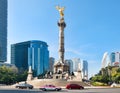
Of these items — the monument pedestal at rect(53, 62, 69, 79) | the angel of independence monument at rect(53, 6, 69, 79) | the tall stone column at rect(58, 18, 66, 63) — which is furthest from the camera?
the tall stone column at rect(58, 18, 66, 63)

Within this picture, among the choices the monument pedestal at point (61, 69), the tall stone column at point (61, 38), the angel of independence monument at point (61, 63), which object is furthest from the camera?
the tall stone column at point (61, 38)

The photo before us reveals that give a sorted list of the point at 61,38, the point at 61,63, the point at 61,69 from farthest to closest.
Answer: the point at 61,38 → the point at 61,69 → the point at 61,63

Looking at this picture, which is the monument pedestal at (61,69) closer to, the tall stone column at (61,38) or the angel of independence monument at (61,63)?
the angel of independence monument at (61,63)

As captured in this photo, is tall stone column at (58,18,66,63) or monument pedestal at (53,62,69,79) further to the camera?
tall stone column at (58,18,66,63)

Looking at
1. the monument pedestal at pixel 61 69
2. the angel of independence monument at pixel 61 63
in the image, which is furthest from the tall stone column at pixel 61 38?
the monument pedestal at pixel 61 69

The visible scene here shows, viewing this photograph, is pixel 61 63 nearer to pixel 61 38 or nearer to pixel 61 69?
pixel 61 69

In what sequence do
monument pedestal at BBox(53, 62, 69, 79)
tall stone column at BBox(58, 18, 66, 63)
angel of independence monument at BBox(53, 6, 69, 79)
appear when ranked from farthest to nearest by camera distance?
tall stone column at BBox(58, 18, 66, 63), angel of independence monument at BBox(53, 6, 69, 79), monument pedestal at BBox(53, 62, 69, 79)

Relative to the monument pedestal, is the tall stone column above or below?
above

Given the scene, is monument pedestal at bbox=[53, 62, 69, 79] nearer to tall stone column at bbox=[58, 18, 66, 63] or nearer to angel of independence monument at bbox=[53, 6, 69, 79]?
angel of independence monument at bbox=[53, 6, 69, 79]

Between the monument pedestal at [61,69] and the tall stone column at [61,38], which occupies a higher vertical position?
the tall stone column at [61,38]

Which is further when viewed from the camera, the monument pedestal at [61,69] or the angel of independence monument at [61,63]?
the angel of independence monument at [61,63]

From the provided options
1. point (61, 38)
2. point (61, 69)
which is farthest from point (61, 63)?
point (61, 38)

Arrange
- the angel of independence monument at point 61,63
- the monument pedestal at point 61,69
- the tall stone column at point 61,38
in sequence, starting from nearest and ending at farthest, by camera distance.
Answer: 1. the monument pedestal at point 61,69
2. the angel of independence monument at point 61,63
3. the tall stone column at point 61,38

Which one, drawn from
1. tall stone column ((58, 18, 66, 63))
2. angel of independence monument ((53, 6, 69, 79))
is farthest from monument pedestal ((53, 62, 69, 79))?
tall stone column ((58, 18, 66, 63))
